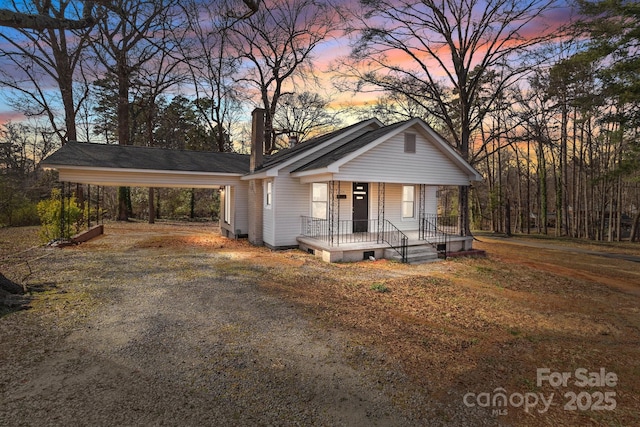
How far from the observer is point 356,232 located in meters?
14.6

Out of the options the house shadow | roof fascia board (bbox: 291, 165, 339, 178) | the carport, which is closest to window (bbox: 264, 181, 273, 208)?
roof fascia board (bbox: 291, 165, 339, 178)

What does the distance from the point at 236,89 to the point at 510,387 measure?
28.4 m

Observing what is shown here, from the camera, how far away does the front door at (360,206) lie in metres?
14.4

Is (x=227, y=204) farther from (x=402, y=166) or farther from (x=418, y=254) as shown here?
(x=418, y=254)

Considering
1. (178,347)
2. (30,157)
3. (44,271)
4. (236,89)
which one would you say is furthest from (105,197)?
(178,347)

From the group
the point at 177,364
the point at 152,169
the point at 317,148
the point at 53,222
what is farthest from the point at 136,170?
the point at 177,364

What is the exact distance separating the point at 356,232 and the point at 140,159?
11.5 m

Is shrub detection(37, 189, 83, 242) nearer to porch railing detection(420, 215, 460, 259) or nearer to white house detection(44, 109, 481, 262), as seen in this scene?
white house detection(44, 109, 481, 262)

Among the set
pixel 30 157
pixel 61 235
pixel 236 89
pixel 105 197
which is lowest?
pixel 61 235

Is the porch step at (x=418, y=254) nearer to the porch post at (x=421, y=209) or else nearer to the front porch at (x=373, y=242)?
the front porch at (x=373, y=242)

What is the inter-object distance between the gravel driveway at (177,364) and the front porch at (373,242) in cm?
484

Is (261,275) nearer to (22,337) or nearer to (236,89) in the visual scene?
(22,337)

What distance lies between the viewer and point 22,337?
187 inches

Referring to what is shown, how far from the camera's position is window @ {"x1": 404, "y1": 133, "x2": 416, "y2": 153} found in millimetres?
13085
